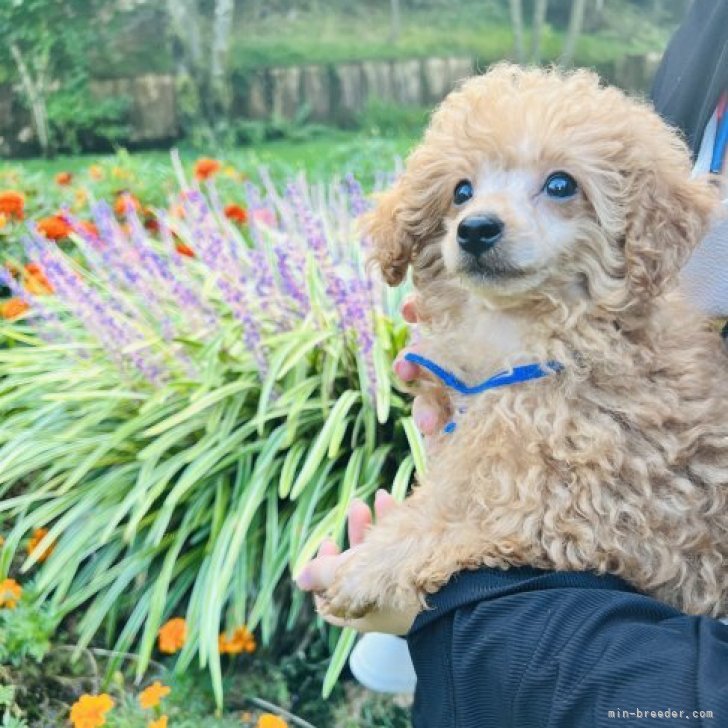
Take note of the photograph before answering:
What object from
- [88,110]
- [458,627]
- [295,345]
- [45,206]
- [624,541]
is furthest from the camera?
[88,110]

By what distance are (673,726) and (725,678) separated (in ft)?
0.34

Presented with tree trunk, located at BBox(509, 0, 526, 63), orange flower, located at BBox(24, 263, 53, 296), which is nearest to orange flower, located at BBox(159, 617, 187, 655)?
orange flower, located at BBox(24, 263, 53, 296)

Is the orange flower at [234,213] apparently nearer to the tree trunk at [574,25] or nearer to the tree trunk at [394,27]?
the tree trunk at [394,27]

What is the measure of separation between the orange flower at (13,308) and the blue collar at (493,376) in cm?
276

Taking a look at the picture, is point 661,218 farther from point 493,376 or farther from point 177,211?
point 177,211

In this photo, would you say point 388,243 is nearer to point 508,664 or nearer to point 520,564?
point 520,564

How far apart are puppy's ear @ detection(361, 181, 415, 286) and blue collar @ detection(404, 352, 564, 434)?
0.24 metres

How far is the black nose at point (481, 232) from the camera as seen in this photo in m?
1.83

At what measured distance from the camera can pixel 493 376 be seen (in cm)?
193

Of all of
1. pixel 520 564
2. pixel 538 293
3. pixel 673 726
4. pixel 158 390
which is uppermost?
pixel 538 293

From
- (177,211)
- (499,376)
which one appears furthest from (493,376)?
(177,211)

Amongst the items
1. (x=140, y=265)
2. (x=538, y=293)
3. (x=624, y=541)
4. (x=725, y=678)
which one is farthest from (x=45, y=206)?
(x=725, y=678)

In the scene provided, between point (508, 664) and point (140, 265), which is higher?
point (508, 664)

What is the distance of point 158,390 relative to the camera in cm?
348
